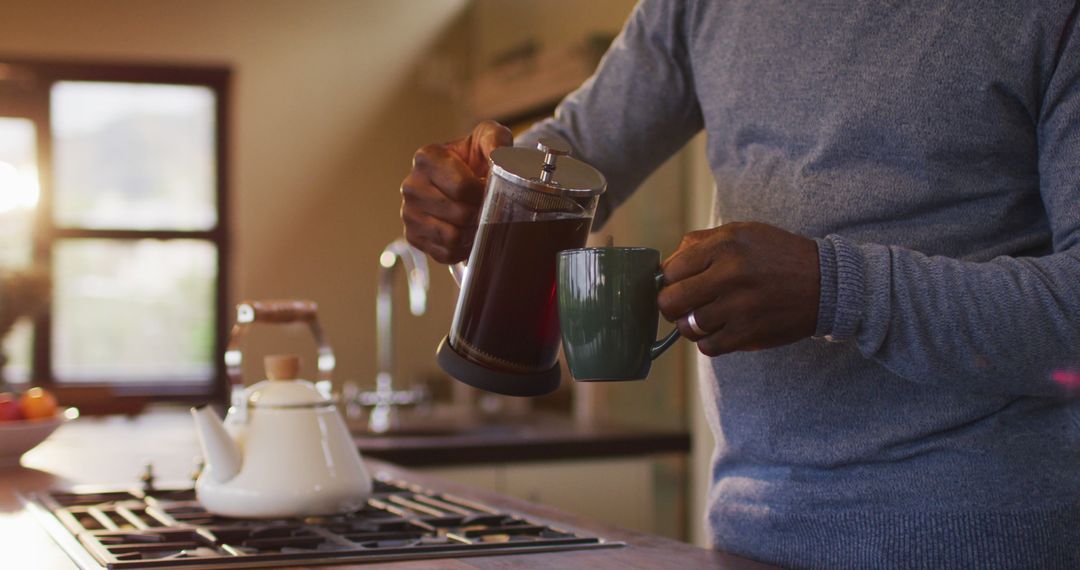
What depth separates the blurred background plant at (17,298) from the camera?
3252mm

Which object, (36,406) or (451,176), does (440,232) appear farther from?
(36,406)

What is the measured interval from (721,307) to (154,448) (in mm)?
1660

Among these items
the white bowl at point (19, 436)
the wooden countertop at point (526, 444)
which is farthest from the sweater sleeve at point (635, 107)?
the wooden countertop at point (526, 444)

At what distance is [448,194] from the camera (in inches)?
42.1

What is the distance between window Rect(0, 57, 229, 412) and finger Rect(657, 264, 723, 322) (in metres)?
4.54

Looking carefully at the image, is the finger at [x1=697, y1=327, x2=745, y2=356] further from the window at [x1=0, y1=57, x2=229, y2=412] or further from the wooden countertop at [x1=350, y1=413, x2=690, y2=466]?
the window at [x1=0, y1=57, x2=229, y2=412]

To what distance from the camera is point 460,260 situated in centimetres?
110

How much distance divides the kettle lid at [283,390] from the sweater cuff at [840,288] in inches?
23.7

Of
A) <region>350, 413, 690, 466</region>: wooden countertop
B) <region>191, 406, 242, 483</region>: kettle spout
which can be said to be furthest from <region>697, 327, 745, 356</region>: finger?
<region>350, 413, 690, 466</region>: wooden countertop

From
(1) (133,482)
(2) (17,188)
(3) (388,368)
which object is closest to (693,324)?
(1) (133,482)

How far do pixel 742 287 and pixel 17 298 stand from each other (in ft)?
10.6

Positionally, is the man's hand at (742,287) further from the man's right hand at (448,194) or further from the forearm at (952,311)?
A: the man's right hand at (448,194)

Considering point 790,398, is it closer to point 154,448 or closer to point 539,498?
point 154,448

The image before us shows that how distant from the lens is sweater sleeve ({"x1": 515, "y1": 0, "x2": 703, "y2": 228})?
1.29 meters
